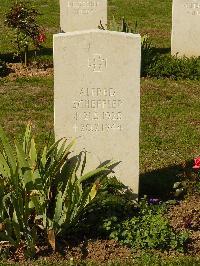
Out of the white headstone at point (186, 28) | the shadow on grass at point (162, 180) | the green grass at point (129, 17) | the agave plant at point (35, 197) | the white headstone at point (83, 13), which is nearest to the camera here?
the agave plant at point (35, 197)

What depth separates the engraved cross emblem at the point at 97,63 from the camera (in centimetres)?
530

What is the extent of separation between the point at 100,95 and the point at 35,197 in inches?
48.5

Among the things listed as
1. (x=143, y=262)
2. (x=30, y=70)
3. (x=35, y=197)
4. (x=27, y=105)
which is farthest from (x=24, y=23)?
(x=143, y=262)

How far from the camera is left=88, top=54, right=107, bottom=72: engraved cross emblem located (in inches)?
209

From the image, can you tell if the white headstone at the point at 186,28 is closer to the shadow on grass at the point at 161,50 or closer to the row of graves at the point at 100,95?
the shadow on grass at the point at 161,50

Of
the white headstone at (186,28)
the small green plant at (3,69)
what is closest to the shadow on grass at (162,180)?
the small green plant at (3,69)

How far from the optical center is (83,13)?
1133cm

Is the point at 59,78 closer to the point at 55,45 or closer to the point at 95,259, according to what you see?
the point at 55,45

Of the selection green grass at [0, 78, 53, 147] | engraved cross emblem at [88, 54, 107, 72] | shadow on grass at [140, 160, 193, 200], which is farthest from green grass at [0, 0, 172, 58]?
engraved cross emblem at [88, 54, 107, 72]

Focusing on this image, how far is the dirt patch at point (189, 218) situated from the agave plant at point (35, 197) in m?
0.84

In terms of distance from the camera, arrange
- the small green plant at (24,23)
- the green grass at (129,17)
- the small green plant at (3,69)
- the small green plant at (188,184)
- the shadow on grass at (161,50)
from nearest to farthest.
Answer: the small green plant at (188,184) < the small green plant at (3,69) < the small green plant at (24,23) < the shadow on grass at (161,50) < the green grass at (129,17)

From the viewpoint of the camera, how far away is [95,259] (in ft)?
16.5

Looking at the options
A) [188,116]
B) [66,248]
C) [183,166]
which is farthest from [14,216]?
[188,116]

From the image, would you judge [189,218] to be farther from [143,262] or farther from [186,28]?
[186,28]
